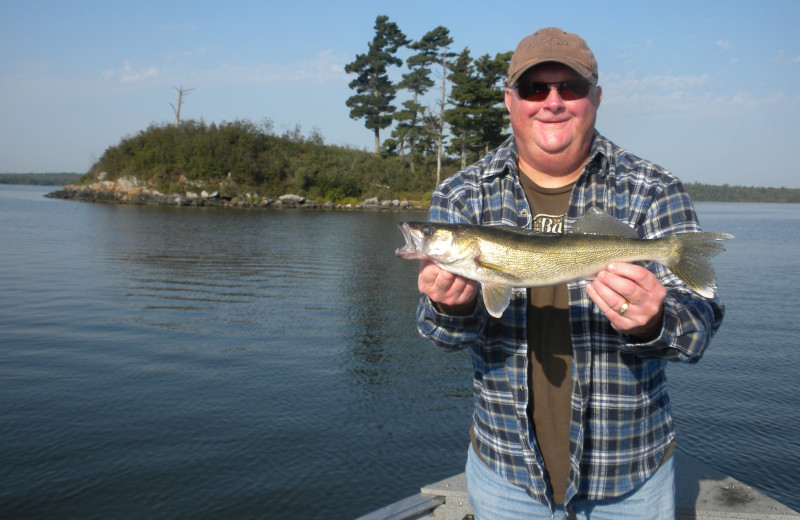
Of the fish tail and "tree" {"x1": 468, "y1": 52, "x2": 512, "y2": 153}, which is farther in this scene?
"tree" {"x1": 468, "y1": 52, "x2": 512, "y2": 153}

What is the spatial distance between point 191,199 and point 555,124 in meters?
53.8

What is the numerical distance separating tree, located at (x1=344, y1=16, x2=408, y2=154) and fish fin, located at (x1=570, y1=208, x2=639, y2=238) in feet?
226

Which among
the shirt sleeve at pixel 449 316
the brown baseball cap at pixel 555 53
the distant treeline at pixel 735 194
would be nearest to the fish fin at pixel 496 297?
the shirt sleeve at pixel 449 316

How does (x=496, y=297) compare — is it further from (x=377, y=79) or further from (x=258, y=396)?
(x=377, y=79)

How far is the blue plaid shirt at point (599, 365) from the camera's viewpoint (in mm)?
2656

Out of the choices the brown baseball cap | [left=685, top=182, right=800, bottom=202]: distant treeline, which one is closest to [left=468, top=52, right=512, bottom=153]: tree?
the brown baseball cap

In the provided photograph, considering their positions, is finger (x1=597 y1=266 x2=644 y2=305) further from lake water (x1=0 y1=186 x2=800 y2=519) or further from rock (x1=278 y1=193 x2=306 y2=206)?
rock (x1=278 y1=193 x2=306 y2=206)

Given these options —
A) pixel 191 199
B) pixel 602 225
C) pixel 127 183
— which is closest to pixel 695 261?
pixel 602 225

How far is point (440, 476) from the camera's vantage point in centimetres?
720

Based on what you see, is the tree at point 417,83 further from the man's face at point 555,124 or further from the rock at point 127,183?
the man's face at point 555,124

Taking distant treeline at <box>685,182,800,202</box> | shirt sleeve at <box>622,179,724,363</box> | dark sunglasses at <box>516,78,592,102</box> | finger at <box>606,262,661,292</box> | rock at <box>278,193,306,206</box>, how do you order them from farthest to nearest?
distant treeline at <box>685,182,800,202</box>
rock at <box>278,193,306,206</box>
dark sunglasses at <box>516,78,592,102</box>
shirt sleeve at <box>622,179,724,363</box>
finger at <box>606,262,661,292</box>

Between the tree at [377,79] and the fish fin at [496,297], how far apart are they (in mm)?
69099

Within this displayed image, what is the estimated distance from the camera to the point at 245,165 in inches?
2256

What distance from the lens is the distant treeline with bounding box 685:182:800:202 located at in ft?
499
